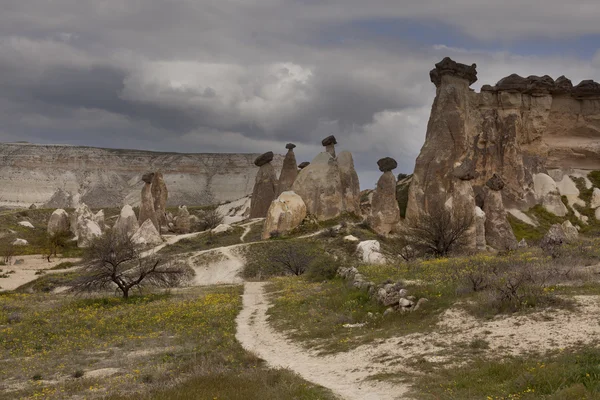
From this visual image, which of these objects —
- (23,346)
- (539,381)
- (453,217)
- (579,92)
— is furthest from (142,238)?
(579,92)

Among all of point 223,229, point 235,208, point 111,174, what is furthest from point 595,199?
point 111,174

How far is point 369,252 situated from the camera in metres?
34.3

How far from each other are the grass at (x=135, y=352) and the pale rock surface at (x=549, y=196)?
37062 mm

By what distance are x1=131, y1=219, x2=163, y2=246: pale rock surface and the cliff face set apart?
73922mm

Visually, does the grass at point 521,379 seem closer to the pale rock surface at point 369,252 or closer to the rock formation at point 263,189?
the pale rock surface at point 369,252

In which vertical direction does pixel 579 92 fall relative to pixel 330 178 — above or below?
above

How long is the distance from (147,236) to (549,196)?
3637 centimetres

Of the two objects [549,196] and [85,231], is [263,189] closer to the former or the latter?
[85,231]

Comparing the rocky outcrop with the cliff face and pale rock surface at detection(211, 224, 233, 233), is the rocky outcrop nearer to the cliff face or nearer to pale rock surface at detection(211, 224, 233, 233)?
pale rock surface at detection(211, 224, 233, 233)

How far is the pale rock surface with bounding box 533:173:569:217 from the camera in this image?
51.5 m

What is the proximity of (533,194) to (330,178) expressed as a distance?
19.3m

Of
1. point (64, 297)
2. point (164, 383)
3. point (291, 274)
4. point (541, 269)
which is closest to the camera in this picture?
point (164, 383)

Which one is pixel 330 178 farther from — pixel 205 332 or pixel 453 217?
pixel 205 332

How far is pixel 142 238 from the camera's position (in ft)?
156
